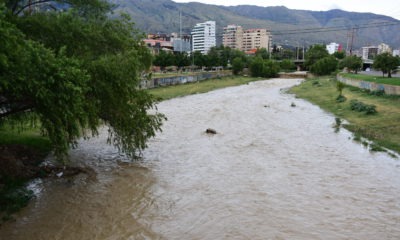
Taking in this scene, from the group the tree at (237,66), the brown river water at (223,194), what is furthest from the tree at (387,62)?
the tree at (237,66)

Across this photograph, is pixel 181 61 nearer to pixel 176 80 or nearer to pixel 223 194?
pixel 176 80

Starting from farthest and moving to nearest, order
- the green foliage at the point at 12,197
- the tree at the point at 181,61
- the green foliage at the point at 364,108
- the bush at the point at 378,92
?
the tree at the point at 181,61
the bush at the point at 378,92
the green foliage at the point at 364,108
the green foliage at the point at 12,197

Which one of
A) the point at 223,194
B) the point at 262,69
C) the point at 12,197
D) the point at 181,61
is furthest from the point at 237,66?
the point at 12,197

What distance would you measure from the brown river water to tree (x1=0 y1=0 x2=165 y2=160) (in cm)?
199

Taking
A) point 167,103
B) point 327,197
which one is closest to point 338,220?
point 327,197

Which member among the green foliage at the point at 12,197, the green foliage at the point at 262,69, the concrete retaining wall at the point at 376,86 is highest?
the green foliage at the point at 262,69

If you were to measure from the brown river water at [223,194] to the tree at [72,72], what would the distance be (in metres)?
1.99

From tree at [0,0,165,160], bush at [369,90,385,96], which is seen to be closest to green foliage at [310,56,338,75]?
bush at [369,90,385,96]

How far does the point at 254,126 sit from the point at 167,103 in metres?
18.2

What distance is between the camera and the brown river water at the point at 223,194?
1188cm

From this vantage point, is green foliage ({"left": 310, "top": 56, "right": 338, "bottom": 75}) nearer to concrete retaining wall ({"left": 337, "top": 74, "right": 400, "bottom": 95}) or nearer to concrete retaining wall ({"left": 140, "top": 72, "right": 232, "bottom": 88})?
concrete retaining wall ({"left": 140, "top": 72, "right": 232, "bottom": 88})

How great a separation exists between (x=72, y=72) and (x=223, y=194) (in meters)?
7.74

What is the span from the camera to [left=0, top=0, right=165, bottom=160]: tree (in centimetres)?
958

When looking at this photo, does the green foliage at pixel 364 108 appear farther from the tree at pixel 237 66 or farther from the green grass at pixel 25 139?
the tree at pixel 237 66
